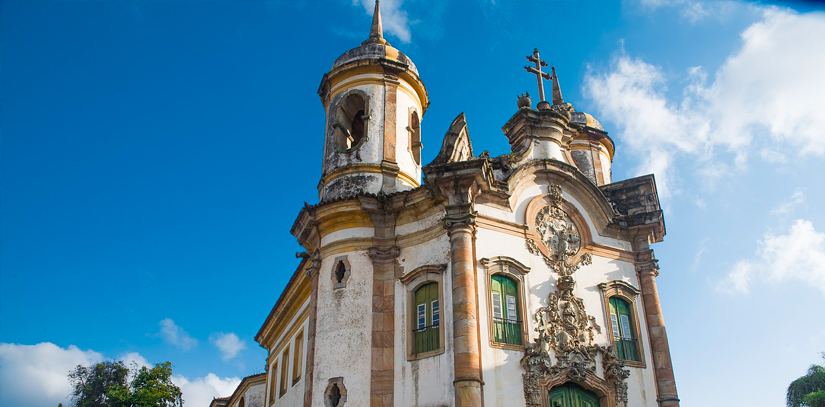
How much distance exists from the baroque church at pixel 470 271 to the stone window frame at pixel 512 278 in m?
0.04

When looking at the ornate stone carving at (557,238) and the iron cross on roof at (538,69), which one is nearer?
the ornate stone carving at (557,238)

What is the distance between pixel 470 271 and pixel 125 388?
96.6 ft

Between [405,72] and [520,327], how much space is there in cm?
954

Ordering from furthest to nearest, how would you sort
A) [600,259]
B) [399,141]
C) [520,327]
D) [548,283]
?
[399,141], [600,259], [548,283], [520,327]

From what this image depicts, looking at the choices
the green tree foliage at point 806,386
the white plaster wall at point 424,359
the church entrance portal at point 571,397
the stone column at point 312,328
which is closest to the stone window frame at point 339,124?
the stone column at point 312,328

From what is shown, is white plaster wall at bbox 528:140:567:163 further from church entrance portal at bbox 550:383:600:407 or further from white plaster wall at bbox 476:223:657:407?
church entrance portal at bbox 550:383:600:407

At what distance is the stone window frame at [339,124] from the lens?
67.3ft

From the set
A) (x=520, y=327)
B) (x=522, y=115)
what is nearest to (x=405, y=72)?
(x=522, y=115)

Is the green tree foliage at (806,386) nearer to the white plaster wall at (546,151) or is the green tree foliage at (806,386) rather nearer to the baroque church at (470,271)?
the baroque church at (470,271)

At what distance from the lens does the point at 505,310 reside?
16.5m

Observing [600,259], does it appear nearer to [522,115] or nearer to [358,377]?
[522,115]

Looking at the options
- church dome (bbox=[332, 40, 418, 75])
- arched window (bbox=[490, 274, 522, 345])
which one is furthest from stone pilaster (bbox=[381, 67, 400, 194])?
arched window (bbox=[490, 274, 522, 345])

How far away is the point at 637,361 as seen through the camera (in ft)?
59.3

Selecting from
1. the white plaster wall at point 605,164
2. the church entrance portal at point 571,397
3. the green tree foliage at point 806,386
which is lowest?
the church entrance portal at point 571,397
